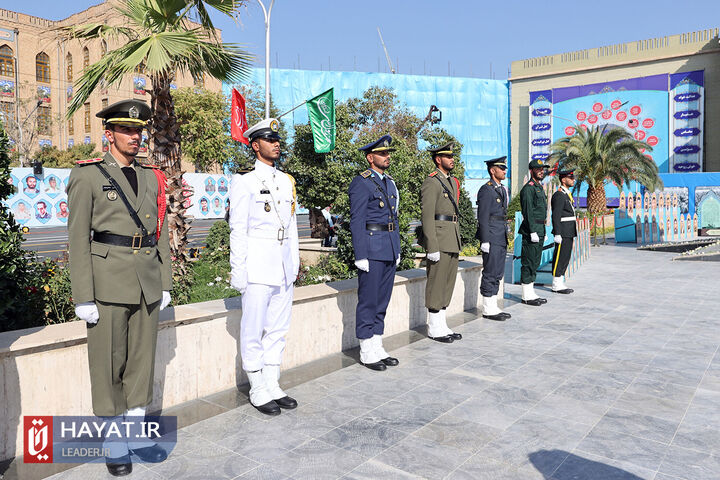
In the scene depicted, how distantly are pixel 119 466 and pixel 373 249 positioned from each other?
2.85 metres

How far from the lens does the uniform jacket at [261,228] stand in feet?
13.5

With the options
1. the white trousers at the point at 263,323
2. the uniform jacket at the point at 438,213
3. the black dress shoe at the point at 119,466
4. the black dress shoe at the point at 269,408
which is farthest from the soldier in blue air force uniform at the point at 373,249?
the black dress shoe at the point at 119,466

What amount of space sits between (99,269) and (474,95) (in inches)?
2279

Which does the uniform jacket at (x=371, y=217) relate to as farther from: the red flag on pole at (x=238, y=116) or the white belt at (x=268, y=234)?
the red flag on pole at (x=238, y=116)

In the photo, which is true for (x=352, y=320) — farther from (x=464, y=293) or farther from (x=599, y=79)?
(x=599, y=79)

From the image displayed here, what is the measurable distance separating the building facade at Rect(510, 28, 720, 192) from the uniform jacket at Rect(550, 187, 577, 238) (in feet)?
114

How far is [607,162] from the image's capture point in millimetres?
24125

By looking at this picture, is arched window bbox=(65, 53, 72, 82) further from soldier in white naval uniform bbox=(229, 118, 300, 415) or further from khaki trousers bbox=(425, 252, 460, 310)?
soldier in white naval uniform bbox=(229, 118, 300, 415)

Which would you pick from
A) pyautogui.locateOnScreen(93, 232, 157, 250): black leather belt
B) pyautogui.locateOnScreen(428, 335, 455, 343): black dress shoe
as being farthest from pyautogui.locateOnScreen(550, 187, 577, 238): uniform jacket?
pyautogui.locateOnScreen(93, 232, 157, 250): black leather belt

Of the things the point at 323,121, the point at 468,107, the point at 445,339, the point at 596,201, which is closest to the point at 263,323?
the point at 445,339

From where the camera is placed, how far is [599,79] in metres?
42.6

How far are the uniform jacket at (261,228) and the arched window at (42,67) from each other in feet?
174

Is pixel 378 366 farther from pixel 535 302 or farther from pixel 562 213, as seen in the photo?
pixel 562 213

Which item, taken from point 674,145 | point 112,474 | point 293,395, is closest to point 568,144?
point 674,145
